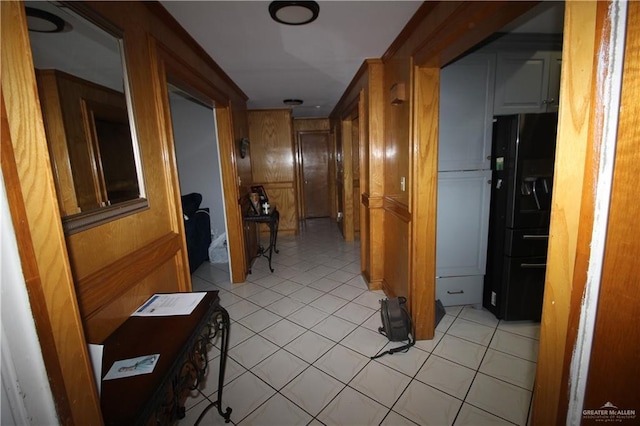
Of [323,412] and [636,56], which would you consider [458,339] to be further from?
[636,56]

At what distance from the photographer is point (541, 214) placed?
2.03 meters

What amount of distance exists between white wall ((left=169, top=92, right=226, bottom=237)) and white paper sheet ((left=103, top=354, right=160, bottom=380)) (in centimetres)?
334

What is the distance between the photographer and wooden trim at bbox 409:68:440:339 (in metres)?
1.77

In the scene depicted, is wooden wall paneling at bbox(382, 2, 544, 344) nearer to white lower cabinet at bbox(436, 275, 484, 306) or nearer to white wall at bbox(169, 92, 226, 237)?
white lower cabinet at bbox(436, 275, 484, 306)

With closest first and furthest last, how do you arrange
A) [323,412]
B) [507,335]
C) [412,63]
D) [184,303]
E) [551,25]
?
[184,303] < [323,412] < [412,63] < [551,25] < [507,335]

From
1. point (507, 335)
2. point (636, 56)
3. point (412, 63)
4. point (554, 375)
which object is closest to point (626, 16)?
point (636, 56)

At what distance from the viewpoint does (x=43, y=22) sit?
34.4 inches

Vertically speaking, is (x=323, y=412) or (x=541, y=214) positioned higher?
(x=541, y=214)

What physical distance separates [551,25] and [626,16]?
1988mm

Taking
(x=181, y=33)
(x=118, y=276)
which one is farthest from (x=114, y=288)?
(x=181, y=33)

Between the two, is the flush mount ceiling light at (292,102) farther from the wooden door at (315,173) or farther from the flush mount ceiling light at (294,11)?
the flush mount ceiling light at (294,11)

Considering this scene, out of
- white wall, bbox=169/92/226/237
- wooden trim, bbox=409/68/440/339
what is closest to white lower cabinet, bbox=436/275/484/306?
wooden trim, bbox=409/68/440/339

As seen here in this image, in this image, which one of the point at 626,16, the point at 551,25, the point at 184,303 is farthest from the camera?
the point at 551,25

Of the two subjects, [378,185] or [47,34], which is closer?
A: [47,34]
